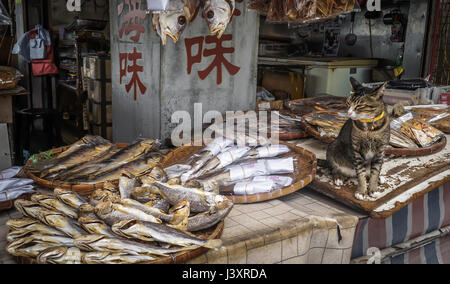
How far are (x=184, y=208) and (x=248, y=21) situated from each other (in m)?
2.98

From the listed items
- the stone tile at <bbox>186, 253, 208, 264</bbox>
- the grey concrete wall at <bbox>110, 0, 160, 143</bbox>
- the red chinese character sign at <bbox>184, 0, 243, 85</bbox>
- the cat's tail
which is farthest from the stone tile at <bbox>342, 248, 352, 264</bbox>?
the red chinese character sign at <bbox>184, 0, 243, 85</bbox>

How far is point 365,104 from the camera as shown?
2113 mm

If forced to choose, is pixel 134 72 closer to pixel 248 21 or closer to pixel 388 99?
pixel 248 21

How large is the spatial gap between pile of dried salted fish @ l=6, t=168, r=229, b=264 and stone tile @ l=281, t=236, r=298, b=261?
40 centimetres

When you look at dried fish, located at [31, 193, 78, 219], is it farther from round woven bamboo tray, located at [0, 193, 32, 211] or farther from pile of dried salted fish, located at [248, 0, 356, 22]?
pile of dried salted fish, located at [248, 0, 356, 22]

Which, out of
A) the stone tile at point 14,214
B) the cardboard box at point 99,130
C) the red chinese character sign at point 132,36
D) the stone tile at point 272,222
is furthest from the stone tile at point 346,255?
the cardboard box at point 99,130

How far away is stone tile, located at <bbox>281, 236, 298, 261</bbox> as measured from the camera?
1.97m

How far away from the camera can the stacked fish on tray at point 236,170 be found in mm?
2320

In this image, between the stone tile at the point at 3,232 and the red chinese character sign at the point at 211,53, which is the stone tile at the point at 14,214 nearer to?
the stone tile at the point at 3,232

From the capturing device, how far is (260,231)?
6.44 feet

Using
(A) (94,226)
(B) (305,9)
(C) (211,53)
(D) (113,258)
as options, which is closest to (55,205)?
(A) (94,226)

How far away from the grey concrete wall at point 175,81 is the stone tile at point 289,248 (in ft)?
6.98

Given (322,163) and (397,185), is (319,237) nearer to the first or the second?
(397,185)

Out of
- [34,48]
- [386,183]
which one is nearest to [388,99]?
[386,183]
